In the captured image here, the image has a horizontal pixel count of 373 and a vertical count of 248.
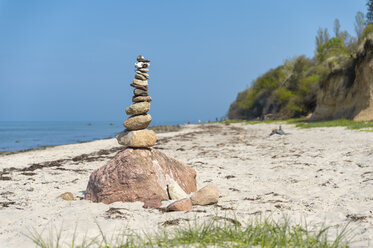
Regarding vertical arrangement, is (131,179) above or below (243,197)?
above

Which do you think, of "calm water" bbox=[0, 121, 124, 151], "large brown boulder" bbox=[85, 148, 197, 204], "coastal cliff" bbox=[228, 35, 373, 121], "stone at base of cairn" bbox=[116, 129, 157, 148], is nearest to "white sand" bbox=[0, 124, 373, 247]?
"large brown boulder" bbox=[85, 148, 197, 204]

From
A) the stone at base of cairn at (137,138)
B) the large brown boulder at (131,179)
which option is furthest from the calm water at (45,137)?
the large brown boulder at (131,179)

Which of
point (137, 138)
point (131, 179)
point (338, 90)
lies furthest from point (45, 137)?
point (131, 179)

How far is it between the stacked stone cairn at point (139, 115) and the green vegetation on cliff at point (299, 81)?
82.7 ft

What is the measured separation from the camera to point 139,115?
6.62 meters

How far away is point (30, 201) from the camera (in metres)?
6.13

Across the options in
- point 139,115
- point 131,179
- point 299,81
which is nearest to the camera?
point 131,179

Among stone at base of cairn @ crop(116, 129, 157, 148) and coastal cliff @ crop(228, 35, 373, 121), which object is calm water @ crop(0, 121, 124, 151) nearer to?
stone at base of cairn @ crop(116, 129, 157, 148)

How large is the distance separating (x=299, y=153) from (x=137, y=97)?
731 centimetres

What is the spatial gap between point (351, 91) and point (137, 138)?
23.9 meters

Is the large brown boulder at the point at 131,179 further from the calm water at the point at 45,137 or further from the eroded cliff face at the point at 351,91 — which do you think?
the calm water at the point at 45,137

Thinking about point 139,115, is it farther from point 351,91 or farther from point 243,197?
point 351,91

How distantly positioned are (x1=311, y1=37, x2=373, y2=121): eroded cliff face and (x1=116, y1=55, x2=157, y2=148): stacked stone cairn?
20177 millimetres

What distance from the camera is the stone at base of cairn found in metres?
6.38
